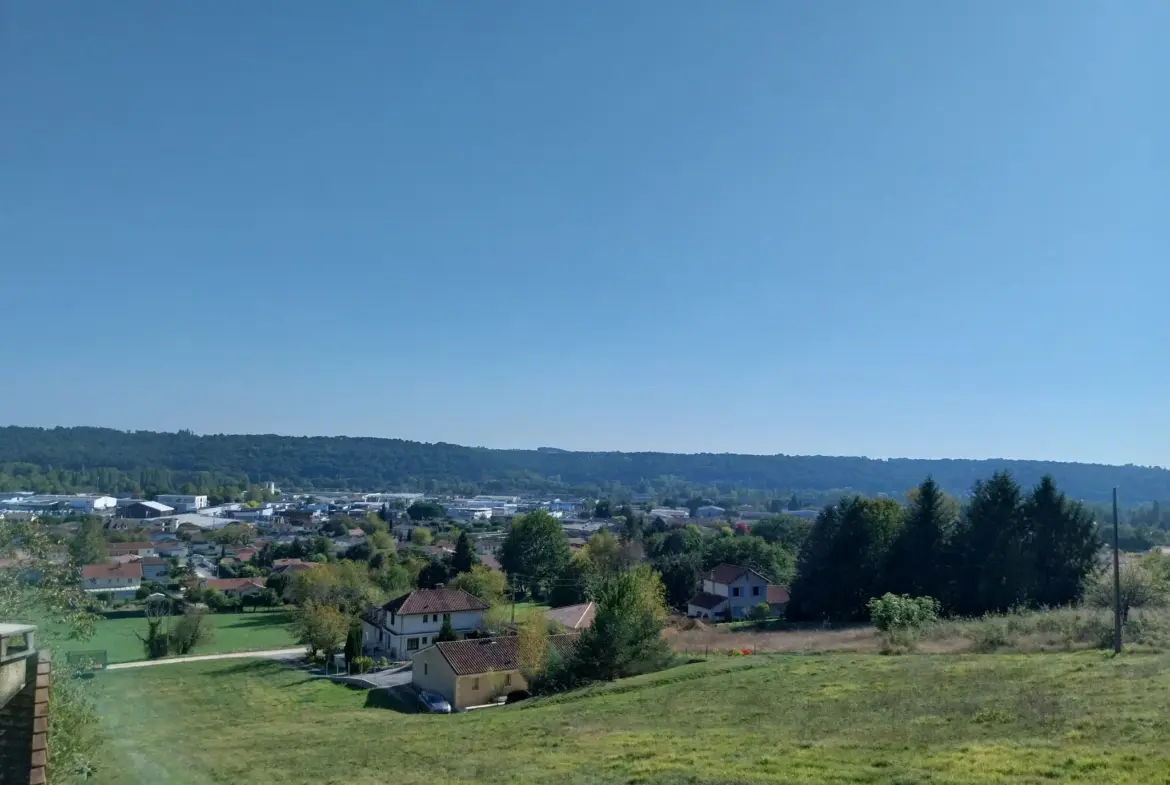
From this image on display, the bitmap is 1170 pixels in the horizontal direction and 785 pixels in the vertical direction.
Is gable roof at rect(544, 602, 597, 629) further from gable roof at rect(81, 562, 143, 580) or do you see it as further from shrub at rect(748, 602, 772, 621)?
gable roof at rect(81, 562, 143, 580)

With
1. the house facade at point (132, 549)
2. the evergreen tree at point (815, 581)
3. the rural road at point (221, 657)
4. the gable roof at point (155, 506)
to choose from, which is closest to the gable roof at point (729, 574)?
the evergreen tree at point (815, 581)

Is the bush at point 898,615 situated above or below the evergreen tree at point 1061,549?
below

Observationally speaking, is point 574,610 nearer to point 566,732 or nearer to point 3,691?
point 566,732

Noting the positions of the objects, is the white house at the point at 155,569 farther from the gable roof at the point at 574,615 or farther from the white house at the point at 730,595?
the white house at the point at 730,595

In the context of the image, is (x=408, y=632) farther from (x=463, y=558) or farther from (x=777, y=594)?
(x=777, y=594)

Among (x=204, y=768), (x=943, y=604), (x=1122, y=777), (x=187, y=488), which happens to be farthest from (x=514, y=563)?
(x=187, y=488)

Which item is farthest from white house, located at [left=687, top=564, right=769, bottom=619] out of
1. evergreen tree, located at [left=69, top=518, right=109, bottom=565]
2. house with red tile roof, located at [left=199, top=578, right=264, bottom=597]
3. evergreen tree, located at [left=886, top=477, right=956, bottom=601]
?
evergreen tree, located at [left=69, top=518, right=109, bottom=565]
